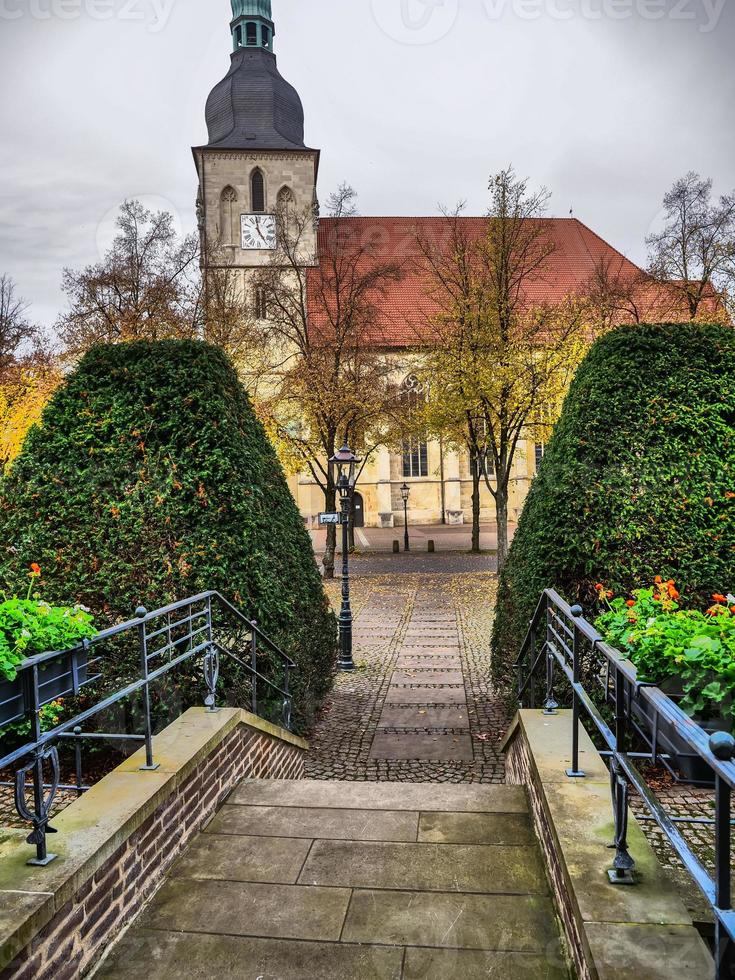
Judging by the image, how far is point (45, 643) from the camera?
324 cm

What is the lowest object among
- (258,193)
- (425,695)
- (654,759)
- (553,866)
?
(425,695)

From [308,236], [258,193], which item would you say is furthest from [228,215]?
[308,236]

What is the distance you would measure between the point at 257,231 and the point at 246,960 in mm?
37523

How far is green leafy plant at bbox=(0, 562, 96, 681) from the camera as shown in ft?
10.3

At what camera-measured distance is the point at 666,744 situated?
8.34 ft

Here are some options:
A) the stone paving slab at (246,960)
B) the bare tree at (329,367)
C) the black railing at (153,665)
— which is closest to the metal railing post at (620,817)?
the stone paving slab at (246,960)

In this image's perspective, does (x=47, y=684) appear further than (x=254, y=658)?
No

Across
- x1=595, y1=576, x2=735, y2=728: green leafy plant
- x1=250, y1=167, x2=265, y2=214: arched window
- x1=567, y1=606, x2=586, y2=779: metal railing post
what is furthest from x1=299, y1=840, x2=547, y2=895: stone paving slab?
x1=250, y1=167, x2=265, y2=214: arched window

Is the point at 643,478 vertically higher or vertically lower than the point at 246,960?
higher

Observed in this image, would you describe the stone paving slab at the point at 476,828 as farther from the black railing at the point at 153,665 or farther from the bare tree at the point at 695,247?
the bare tree at the point at 695,247

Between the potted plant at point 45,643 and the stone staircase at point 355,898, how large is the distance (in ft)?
3.67

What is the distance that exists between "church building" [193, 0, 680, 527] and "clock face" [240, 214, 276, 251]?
2.0 inches

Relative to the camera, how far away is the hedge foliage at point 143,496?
236 inches

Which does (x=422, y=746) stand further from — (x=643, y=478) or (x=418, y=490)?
(x=418, y=490)
